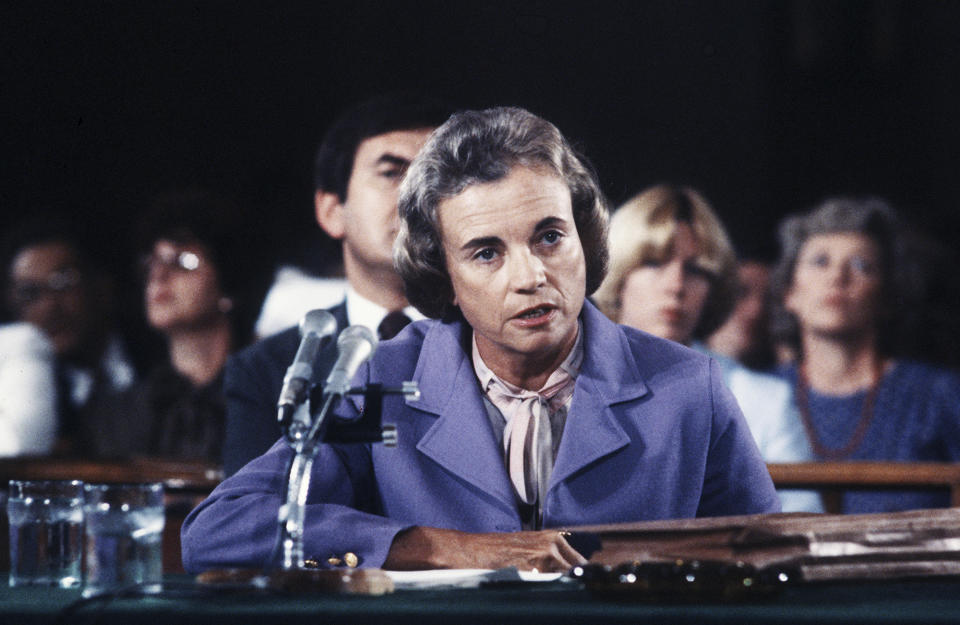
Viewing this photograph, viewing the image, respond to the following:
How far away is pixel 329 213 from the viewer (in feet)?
9.61

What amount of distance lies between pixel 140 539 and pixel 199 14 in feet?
5.84

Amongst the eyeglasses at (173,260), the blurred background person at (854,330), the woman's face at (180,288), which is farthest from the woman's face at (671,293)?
the eyeglasses at (173,260)

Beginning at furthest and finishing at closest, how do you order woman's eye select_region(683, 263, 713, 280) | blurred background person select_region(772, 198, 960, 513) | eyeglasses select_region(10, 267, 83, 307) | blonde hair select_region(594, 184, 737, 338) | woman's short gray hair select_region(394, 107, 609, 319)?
eyeglasses select_region(10, 267, 83, 307), blurred background person select_region(772, 198, 960, 513), woman's eye select_region(683, 263, 713, 280), blonde hair select_region(594, 184, 737, 338), woman's short gray hair select_region(394, 107, 609, 319)

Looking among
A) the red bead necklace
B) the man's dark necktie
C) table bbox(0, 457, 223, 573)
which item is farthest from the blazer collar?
the red bead necklace

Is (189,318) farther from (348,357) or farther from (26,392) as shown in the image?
(348,357)

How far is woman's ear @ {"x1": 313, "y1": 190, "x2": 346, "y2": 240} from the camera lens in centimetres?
288

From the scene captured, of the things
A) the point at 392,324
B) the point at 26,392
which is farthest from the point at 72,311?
the point at 392,324

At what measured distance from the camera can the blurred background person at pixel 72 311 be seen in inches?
156

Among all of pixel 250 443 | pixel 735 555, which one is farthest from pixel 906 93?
pixel 735 555

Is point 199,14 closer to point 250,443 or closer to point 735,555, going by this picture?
point 250,443

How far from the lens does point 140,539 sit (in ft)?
5.44

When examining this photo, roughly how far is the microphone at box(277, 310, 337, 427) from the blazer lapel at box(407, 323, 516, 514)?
1.80 feet

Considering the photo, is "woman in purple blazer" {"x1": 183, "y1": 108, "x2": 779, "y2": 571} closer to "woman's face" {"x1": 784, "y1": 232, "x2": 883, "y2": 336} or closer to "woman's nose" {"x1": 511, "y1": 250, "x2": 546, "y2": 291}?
"woman's nose" {"x1": 511, "y1": 250, "x2": 546, "y2": 291}

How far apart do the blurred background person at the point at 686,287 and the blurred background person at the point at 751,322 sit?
52 millimetres
